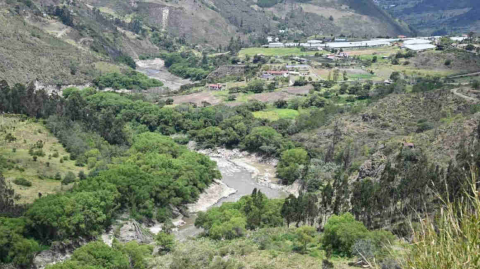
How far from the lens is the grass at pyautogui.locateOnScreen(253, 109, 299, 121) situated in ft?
347

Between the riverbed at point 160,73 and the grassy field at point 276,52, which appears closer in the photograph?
the riverbed at point 160,73

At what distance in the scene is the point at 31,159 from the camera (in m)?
66.8

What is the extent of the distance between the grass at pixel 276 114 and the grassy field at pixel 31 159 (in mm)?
42739

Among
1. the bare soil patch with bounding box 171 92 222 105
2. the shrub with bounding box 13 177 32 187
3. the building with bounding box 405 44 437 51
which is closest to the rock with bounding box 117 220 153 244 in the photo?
the shrub with bounding box 13 177 32 187

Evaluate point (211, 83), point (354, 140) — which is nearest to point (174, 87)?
point (211, 83)

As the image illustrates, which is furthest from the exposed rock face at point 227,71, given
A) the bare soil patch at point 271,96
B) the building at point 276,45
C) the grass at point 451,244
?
the grass at point 451,244

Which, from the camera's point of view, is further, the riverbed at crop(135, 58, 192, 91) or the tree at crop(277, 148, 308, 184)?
the riverbed at crop(135, 58, 192, 91)

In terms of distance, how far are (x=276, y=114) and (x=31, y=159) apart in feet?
175

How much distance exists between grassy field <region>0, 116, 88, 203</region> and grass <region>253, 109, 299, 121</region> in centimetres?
4274

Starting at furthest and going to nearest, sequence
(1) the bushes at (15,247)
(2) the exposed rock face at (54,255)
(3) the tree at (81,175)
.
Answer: (3) the tree at (81,175) < (2) the exposed rock face at (54,255) < (1) the bushes at (15,247)

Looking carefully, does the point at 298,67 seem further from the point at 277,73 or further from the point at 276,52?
the point at 276,52

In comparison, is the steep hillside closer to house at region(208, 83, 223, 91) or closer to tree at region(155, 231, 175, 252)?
house at region(208, 83, 223, 91)

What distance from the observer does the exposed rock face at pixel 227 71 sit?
154 meters

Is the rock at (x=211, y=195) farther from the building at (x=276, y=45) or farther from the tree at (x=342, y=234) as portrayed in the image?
the building at (x=276, y=45)
